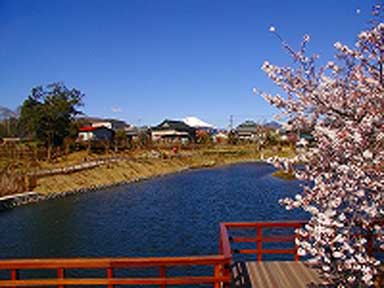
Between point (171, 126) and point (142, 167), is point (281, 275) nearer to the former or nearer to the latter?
point (142, 167)

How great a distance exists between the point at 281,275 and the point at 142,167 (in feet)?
Answer: 109

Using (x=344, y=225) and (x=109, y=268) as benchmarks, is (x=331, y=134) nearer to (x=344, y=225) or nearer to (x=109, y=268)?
(x=344, y=225)

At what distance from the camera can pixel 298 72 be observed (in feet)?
16.5

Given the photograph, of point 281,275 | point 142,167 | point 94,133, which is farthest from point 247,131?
point 281,275

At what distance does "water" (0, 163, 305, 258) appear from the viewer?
13.2 metres

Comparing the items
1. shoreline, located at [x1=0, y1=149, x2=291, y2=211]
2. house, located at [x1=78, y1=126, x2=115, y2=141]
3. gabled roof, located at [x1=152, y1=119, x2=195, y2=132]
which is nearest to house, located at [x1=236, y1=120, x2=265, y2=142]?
gabled roof, located at [x1=152, y1=119, x2=195, y2=132]

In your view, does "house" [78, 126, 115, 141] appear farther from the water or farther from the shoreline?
the water

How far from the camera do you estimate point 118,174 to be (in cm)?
3381

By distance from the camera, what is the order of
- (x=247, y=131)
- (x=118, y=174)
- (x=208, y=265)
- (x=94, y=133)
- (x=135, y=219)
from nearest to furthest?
(x=208, y=265), (x=135, y=219), (x=118, y=174), (x=94, y=133), (x=247, y=131)

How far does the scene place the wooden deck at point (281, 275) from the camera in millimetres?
5914

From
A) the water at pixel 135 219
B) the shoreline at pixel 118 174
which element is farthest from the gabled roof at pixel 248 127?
the water at pixel 135 219

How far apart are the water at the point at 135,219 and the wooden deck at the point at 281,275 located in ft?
19.0

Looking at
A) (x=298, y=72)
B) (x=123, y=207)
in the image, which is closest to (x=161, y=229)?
(x=123, y=207)

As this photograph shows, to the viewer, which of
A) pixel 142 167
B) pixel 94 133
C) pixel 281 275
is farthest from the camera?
pixel 94 133
